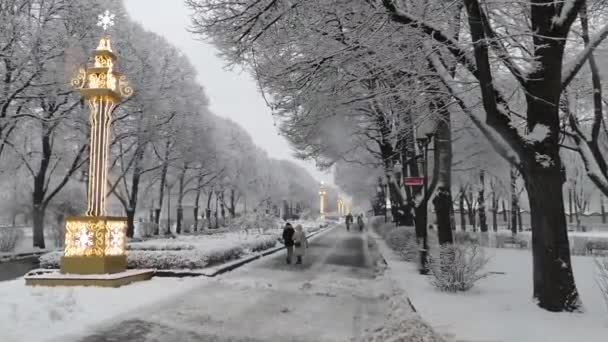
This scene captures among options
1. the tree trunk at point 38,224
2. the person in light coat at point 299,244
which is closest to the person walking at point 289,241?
the person in light coat at point 299,244

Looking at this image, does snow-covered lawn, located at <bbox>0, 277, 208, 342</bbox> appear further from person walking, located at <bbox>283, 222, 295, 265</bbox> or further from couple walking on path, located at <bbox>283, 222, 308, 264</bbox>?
person walking, located at <bbox>283, 222, 295, 265</bbox>

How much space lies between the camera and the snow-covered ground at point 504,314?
6523 mm

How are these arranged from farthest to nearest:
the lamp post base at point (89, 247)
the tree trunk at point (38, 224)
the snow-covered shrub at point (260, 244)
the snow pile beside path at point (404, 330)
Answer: the tree trunk at point (38, 224) → the snow-covered shrub at point (260, 244) → the lamp post base at point (89, 247) → the snow pile beside path at point (404, 330)

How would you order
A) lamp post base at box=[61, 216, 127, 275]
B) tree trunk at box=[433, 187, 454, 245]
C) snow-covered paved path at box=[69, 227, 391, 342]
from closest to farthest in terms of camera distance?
snow-covered paved path at box=[69, 227, 391, 342] → lamp post base at box=[61, 216, 127, 275] → tree trunk at box=[433, 187, 454, 245]

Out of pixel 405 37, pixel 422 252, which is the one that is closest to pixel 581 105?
pixel 422 252

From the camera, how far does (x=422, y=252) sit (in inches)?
564

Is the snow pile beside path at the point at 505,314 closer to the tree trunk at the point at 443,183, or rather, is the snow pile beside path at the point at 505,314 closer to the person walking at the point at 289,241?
the tree trunk at the point at 443,183

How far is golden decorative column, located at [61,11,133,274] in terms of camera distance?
13680mm

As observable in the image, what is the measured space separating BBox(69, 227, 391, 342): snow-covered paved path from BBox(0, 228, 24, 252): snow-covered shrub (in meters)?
16.2

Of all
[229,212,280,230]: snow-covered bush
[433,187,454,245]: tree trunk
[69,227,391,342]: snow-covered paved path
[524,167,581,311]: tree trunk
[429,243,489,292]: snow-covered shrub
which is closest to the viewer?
[524,167,581,311]: tree trunk

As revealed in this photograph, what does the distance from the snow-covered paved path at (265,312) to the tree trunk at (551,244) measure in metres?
2.86

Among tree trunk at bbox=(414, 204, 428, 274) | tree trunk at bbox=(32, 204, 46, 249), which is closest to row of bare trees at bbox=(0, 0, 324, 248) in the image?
tree trunk at bbox=(32, 204, 46, 249)

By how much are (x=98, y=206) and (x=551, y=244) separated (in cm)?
1187

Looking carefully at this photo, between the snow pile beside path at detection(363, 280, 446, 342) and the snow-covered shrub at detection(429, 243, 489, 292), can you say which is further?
the snow-covered shrub at detection(429, 243, 489, 292)
